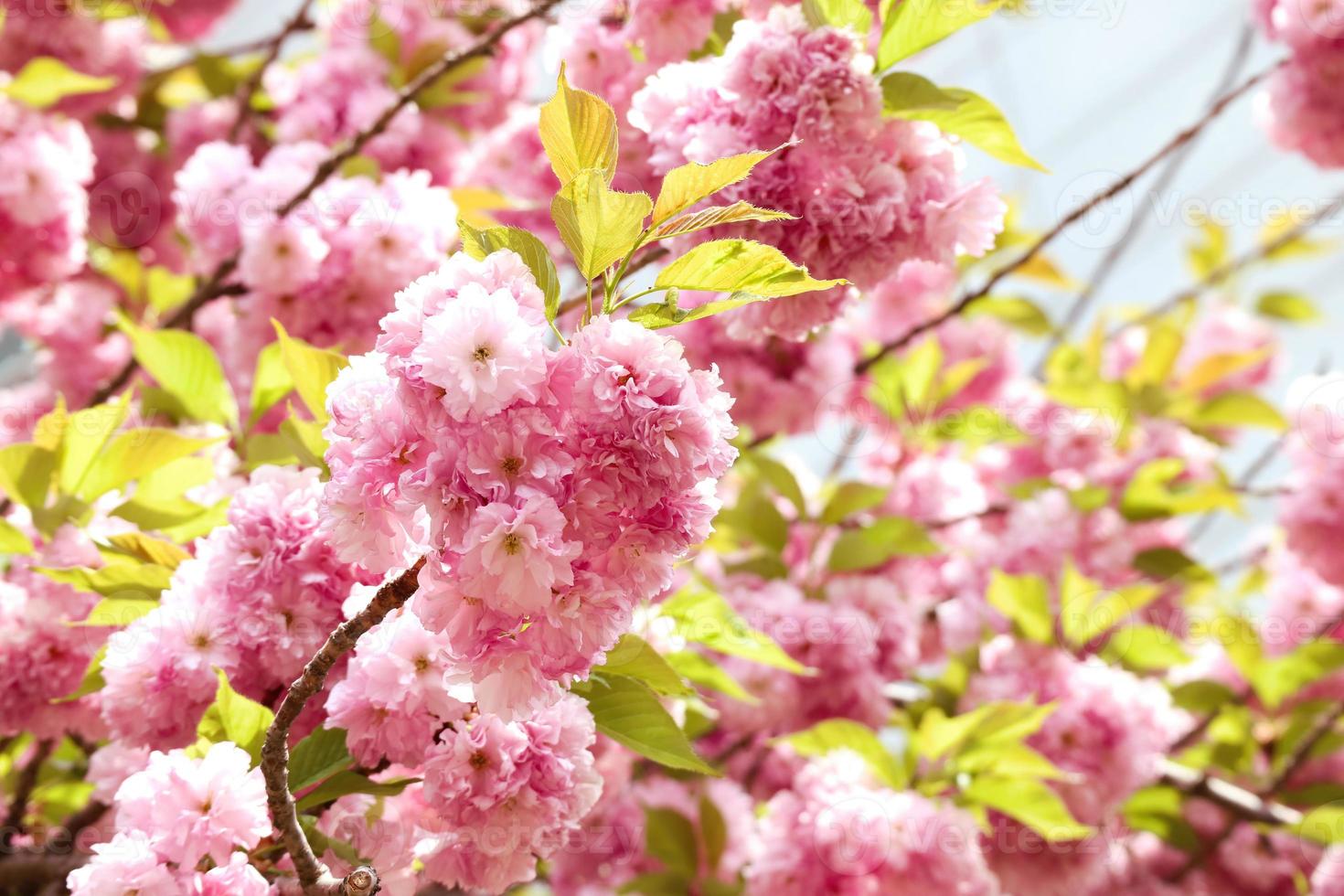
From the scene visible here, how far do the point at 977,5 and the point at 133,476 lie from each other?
0.85 meters

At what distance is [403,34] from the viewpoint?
163 cm

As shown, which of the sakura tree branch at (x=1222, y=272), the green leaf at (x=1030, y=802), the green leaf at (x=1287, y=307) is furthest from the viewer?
the green leaf at (x=1287, y=307)

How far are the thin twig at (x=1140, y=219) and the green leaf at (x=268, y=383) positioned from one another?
4.15ft

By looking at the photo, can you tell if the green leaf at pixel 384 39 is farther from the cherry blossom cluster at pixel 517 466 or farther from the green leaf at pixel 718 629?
the cherry blossom cluster at pixel 517 466

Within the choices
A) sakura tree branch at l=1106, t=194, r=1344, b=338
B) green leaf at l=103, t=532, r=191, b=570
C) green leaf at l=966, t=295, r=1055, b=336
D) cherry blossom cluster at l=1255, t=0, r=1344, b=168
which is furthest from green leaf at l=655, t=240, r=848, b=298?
sakura tree branch at l=1106, t=194, r=1344, b=338

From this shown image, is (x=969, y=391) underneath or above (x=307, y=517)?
underneath

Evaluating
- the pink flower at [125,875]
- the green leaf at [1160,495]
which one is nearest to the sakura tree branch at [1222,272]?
the green leaf at [1160,495]

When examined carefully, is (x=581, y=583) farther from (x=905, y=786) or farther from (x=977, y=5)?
(x=905, y=786)

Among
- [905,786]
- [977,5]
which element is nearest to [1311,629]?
[905,786]

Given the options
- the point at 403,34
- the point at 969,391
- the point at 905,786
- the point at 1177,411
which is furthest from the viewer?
the point at 969,391

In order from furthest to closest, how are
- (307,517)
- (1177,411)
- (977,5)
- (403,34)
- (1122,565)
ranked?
(1177,411) → (1122,565) → (403,34) → (977,5) → (307,517)

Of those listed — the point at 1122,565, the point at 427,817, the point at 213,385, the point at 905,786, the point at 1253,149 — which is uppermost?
the point at 213,385

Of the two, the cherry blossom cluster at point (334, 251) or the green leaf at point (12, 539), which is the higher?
the cherry blossom cluster at point (334, 251)

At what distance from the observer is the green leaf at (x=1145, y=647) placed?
173cm
